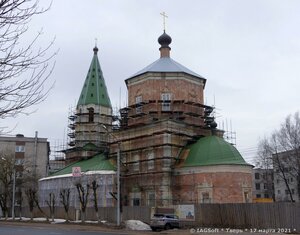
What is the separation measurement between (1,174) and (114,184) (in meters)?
19.0

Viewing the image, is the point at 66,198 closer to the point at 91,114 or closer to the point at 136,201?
the point at 136,201

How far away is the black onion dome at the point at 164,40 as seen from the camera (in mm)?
50688

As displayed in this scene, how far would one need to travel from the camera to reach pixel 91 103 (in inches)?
2413

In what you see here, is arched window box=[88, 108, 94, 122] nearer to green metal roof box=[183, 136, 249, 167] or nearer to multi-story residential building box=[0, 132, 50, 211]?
multi-story residential building box=[0, 132, 50, 211]

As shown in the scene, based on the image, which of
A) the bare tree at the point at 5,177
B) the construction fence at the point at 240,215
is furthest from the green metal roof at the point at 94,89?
the construction fence at the point at 240,215

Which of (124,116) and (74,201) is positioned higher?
(124,116)

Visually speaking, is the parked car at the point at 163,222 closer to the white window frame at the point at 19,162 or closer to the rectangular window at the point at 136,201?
the rectangular window at the point at 136,201

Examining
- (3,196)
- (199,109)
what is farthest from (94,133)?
(199,109)

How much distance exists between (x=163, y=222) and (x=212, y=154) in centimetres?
1200

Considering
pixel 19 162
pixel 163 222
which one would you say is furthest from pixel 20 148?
pixel 163 222

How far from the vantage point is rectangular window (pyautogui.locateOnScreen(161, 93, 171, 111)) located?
4644 cm

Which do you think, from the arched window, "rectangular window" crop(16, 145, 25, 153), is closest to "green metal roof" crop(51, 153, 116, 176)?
the arched window

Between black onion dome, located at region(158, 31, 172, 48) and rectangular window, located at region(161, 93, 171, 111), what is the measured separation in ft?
27.4

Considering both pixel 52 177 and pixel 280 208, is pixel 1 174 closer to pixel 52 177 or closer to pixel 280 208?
pixel 52 177
